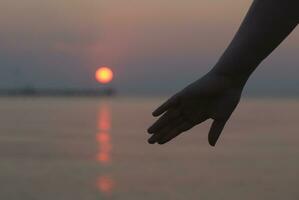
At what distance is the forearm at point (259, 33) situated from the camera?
1.80 m

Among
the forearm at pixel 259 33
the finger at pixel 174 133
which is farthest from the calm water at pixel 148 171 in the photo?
the forearm at pixel 259 33

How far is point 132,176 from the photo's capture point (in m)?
16.2

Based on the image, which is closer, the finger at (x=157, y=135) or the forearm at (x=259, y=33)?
the forearm at (x=259, y=33)

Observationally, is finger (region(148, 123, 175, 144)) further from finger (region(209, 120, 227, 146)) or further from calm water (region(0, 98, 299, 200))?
calm water (region(0, 98, 299, 200))

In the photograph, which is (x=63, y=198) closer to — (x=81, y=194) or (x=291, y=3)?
(x=81, y=194)

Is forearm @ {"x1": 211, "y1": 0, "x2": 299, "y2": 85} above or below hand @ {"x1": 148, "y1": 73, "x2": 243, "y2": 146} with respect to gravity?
above

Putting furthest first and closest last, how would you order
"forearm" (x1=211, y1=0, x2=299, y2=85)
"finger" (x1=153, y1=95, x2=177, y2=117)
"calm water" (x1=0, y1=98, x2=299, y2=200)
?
"calm water" (x1=0, y1=98, x2=299, y2=200) < "finger" (x1=153, y1=95, x2=177, y2=117) < "forearm" (x1=211, y1=0, x2=299, y2=85)

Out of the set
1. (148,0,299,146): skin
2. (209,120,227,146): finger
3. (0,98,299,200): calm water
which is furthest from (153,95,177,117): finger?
(0,98,299,200): calm water

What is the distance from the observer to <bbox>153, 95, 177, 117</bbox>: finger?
1.97 metres

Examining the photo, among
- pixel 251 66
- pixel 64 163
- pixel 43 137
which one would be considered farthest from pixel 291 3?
pixel 43 137

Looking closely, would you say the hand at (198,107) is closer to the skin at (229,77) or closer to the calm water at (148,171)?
the skin at (229,77)

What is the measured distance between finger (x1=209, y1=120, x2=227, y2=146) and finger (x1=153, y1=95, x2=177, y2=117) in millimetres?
132

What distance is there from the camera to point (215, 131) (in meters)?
2.02

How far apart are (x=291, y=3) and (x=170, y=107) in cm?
45
